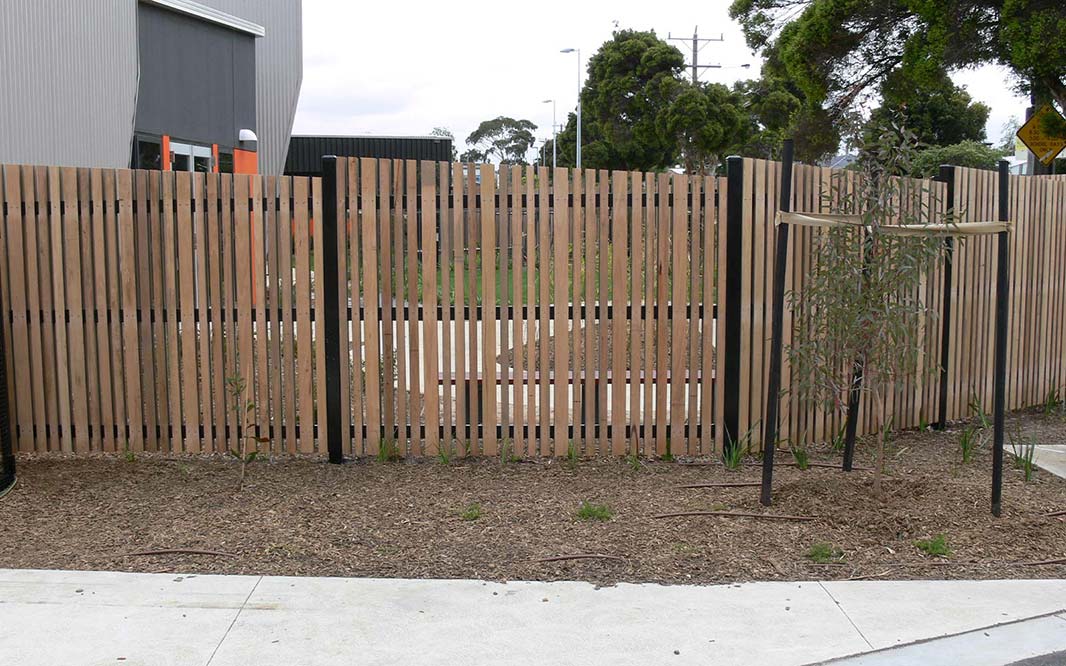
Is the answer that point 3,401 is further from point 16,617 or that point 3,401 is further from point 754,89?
point 754,89

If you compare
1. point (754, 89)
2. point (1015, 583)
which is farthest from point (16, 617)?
point (754, 89)

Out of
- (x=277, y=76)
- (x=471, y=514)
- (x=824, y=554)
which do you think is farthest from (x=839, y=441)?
(x=277, y=76)

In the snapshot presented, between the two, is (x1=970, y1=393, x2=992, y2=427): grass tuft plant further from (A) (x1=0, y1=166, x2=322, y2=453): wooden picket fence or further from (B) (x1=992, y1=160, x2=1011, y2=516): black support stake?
(A) (x1=0, y1=166, x2=322, y2=453): wooden picket fence

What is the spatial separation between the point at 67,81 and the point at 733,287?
1117 centimetres

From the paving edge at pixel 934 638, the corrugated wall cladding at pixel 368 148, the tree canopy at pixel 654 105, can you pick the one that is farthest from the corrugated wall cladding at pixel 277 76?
the paving edge at pixel 934 638

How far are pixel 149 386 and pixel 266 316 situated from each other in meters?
0.99

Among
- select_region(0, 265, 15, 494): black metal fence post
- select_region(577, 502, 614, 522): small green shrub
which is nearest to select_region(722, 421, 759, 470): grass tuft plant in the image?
select_region(577, 502, 614, 522): small green shrub

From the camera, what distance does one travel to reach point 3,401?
21.6 ft

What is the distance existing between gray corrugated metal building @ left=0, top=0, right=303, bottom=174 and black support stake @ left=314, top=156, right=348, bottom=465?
7319 mm

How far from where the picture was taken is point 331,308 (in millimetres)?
7062

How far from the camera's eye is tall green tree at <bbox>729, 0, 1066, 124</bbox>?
14.7m

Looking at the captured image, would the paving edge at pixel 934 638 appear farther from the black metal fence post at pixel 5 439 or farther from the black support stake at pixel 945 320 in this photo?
the black metal fence post at pixel 5 439

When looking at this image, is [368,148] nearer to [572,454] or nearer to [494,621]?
[572,454]

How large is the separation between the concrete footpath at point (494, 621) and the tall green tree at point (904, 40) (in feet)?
39.1
